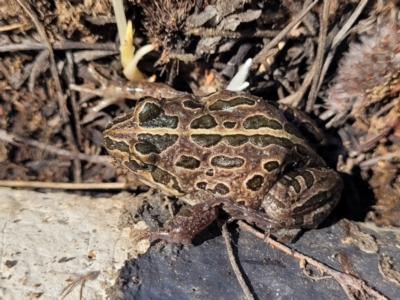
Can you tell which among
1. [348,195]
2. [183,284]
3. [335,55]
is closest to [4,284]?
[183,284]

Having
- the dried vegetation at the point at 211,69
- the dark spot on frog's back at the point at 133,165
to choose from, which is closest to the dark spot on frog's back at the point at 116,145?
the dark spot on frog's back at the point at 133,165

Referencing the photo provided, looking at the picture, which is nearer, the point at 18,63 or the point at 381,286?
the point at 381,286

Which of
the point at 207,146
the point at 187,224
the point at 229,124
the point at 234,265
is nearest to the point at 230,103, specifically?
the point at 229,124

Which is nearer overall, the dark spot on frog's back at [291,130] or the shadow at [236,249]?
the shadow at [236,249]

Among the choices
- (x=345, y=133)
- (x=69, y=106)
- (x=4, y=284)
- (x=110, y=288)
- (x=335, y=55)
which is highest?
(x=69, y=106)

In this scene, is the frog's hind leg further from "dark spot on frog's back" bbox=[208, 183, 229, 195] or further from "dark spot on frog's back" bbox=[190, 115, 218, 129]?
"dark spot on frog's back" bbox=[190, 115, 218, 129]

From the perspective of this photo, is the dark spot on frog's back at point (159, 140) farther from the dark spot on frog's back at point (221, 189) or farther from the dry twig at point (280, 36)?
the dry twig at point (280, 36)

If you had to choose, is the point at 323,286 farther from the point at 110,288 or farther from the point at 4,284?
the point at 4,284

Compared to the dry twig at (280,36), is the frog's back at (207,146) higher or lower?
lower
